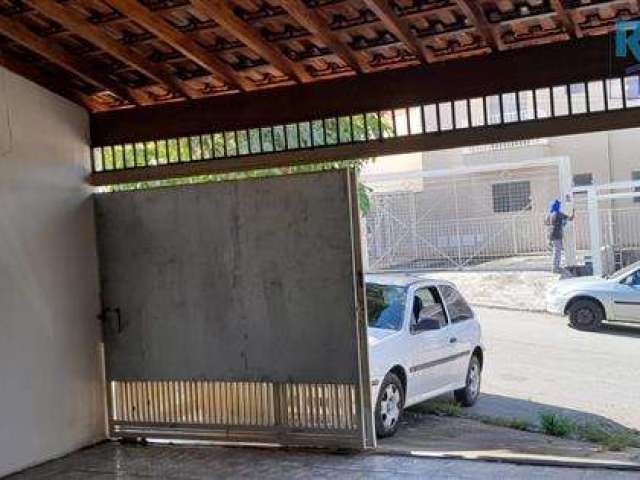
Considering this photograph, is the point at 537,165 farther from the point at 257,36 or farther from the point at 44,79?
the point at 257,36

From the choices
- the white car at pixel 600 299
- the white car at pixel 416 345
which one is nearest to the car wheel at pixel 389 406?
the white car at pixel 416 345

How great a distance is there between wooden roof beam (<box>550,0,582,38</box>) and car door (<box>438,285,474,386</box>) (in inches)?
160

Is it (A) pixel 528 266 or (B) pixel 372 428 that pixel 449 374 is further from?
(A) pixel 528 266

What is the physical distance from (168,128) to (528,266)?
12.9 metres

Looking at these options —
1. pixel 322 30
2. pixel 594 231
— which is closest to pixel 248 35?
pixel 322 30

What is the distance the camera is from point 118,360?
7266 mm

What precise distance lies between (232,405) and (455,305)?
11.0 feet

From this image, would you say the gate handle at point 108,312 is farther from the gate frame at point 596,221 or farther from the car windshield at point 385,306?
the gate frame at point 596,221

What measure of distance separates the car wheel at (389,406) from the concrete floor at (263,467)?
1196 mm

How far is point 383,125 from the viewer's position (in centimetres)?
657

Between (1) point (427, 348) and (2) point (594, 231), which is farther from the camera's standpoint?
(2) point (594, 231)

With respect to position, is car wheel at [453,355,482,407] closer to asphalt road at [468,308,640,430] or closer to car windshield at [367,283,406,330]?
asphalt road at [468,308,640,430]

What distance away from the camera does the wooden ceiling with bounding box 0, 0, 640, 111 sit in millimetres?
5301

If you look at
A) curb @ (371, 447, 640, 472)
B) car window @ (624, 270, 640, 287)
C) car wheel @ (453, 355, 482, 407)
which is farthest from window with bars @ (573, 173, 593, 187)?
curb @ (371, 447, 640, 472)
